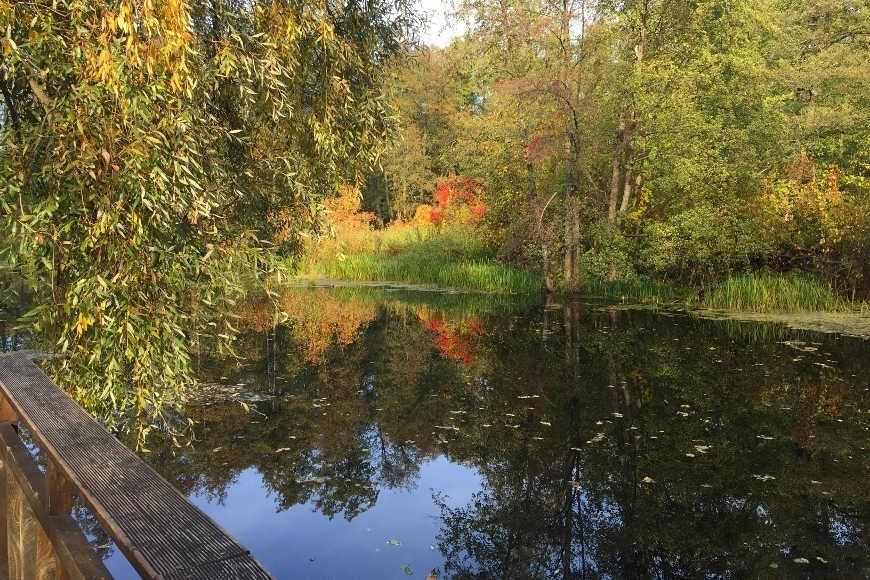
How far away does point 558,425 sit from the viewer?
852 cm

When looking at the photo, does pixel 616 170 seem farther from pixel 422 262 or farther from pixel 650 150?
pixel 422 262

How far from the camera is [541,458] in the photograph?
740 cm

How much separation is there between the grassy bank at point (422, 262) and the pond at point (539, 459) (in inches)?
404

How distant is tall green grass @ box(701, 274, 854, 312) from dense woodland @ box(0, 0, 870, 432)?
27.3 inches

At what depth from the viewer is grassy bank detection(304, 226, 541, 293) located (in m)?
23.9

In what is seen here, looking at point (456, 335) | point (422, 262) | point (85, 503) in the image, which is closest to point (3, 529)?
point (85, 503)

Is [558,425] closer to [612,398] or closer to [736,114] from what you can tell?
[612,398]

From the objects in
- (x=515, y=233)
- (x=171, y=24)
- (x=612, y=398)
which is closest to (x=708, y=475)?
(x=612, y=398)

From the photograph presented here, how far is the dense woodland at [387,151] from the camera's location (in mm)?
4629

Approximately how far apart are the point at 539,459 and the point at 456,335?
7.91m

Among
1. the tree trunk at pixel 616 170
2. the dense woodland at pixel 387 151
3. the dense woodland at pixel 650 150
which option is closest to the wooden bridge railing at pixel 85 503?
the dense woodland at pixel 387 151

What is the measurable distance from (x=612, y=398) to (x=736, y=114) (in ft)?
63.5

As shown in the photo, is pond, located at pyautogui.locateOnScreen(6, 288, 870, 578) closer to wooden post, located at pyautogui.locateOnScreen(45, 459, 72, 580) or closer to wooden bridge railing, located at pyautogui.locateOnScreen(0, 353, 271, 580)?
wooden bridge railing, located at pyautogui.locateOnScreen(0, 353, 271, 580)

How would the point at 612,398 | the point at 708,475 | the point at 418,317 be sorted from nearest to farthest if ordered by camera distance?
1. the point at 708,475
2. the point at 612,398
3. the point at 418,317
